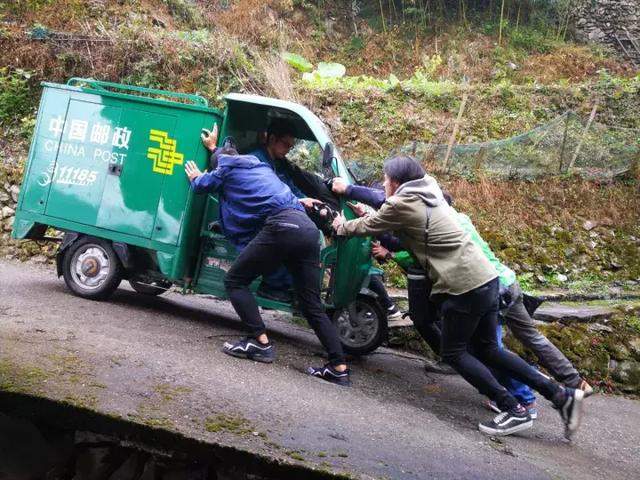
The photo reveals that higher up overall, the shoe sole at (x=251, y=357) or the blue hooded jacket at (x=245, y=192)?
the blue hooded jacket at (x=245, y=192)

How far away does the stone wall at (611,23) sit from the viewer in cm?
2000

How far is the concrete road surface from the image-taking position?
12.0 ft

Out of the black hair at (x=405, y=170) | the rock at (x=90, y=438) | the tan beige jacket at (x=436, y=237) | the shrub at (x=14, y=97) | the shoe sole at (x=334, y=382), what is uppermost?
the shrub at (x=14, y=97)

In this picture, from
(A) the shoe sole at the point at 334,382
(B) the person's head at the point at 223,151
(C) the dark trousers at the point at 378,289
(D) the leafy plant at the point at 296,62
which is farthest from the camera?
(D) the leafy plant at the point at 296,62

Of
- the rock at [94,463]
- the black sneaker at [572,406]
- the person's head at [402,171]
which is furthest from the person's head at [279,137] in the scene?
the rock at [94,463]

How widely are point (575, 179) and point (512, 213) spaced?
5.81ft

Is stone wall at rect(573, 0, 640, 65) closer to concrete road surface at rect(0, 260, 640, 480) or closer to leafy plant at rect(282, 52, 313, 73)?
leafy plant at rect(282, 52, 313, 73)

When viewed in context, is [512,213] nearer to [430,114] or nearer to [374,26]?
[430,114]

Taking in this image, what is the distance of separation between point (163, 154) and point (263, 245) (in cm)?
164

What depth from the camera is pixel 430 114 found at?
1341 cm

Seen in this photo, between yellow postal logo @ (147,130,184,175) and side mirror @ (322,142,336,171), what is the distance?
1386 millimetres

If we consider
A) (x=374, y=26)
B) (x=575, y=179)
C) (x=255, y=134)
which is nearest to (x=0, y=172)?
(x=255, y=134)

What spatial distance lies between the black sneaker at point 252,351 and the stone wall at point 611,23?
1864 cm

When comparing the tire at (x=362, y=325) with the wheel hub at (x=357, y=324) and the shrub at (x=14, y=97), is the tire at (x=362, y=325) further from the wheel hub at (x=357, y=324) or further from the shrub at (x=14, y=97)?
the shrub at (x=14, y=97)
